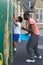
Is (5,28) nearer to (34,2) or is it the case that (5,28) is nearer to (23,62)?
(23,62)

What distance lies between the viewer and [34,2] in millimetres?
41344

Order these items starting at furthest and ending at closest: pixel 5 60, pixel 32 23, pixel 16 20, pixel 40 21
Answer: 1. pixel 40 21
2. pixel 16 20
3. pixel 32 23
4. pixel 5 60

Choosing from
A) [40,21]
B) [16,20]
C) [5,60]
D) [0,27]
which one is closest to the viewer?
[0,27]

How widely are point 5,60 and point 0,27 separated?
90 centimetres

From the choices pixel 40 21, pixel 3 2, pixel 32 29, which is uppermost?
pixel 3 2

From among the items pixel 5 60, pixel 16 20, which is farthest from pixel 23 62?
pixel 5 60

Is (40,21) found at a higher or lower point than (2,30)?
lower

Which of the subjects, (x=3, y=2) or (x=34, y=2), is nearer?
(x=3, y=2)

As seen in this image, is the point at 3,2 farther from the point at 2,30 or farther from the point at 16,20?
the point at 16,20

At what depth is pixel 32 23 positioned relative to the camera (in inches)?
394

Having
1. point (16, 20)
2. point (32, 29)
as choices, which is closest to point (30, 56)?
point (32, 29)

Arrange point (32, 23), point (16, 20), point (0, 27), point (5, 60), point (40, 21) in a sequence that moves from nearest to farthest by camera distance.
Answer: point (0, 27) < point (5, 60) < point (32, 23) < point (16, 20) < point (40, 21)

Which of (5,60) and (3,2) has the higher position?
(3,2)

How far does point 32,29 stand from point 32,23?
212mm
